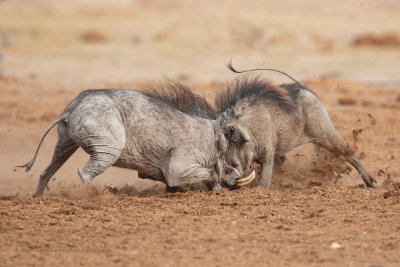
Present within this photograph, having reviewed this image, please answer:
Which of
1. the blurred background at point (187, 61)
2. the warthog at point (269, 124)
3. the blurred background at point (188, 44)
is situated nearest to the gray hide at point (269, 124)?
the warthog at point (269, 124)

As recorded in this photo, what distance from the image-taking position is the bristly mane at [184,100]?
259 inches

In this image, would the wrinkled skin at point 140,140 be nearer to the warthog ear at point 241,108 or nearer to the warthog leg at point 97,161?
the warthog leg at point 97,161

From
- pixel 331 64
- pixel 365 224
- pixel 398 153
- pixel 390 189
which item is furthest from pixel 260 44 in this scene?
pixel 365 224

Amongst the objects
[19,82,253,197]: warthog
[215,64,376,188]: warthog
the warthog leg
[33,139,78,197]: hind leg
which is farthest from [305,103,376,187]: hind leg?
[33,139,78,197]: hind leg

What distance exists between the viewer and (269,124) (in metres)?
6.83

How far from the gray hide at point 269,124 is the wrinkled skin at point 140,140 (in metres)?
0.24

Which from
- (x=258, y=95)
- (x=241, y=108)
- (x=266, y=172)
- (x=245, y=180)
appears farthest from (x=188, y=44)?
(x=245, y=180)

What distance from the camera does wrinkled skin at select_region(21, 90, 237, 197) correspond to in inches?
232

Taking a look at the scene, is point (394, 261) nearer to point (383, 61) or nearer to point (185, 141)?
point (185, 141)

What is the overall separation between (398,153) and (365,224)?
13.3 ft

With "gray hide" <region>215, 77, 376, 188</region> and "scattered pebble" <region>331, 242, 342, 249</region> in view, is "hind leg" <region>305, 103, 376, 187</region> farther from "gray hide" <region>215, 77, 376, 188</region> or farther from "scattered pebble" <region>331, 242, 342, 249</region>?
"scattered pebble" <region>331, 242, 342, 249</region>

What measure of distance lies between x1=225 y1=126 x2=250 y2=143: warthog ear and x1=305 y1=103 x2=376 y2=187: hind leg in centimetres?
87

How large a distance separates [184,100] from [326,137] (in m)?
1.72

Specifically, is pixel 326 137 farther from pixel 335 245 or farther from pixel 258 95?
pixel 335 245
